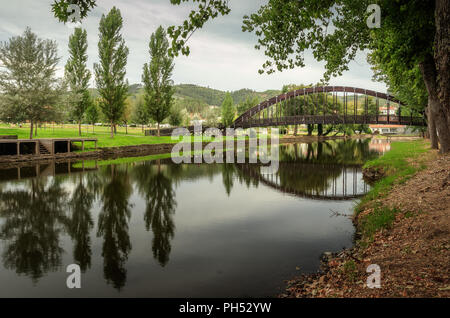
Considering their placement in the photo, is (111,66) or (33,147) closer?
(33,147)

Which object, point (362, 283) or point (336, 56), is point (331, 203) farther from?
point (362, 283)

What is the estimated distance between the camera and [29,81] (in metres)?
30.9

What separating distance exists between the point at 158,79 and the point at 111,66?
7.81 meters

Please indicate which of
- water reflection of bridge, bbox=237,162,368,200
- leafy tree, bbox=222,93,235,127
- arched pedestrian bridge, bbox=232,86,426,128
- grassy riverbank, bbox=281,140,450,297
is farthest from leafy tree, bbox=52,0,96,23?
leafy tree, bbox=222,93,235,127

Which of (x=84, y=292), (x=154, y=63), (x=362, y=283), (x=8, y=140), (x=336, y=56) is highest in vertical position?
(x=154, y=63)

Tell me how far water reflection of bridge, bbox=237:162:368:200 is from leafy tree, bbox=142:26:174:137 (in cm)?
2713

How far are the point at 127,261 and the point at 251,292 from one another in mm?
3717

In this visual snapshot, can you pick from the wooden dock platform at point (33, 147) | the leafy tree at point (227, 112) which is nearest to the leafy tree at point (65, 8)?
the wooden dock platform at point (33, 147)

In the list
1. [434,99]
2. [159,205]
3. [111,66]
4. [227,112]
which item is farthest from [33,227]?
[227,112]

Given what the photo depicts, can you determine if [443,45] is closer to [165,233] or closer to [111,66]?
[165,233]

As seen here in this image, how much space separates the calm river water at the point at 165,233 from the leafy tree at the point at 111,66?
28066mm

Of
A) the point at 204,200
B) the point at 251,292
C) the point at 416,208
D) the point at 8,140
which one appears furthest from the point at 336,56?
the point at 8,140

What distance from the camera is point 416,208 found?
890 centimetres

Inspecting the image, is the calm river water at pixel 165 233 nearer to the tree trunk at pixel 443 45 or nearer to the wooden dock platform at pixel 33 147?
the tree trunk at pixel 443 45
